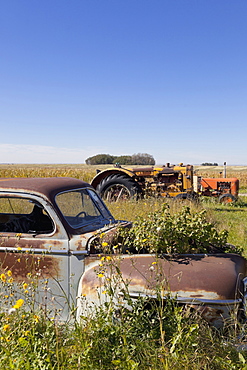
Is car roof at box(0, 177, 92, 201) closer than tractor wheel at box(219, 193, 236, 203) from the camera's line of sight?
Yes

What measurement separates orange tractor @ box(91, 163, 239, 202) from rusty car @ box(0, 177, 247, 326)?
650cm

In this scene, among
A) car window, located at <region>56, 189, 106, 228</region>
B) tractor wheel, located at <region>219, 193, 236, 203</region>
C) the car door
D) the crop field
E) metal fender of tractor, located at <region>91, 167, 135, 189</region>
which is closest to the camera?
the crop field

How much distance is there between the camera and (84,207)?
14.2 ft

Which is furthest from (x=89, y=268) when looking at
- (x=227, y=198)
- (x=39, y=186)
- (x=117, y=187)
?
(x=227, y=198)

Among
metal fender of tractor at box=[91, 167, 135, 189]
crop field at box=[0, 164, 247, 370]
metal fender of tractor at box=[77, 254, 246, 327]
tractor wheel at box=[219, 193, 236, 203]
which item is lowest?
tractor wheel at box=[219, 193, 236, 203]

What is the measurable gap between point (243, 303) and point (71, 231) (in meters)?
1.73

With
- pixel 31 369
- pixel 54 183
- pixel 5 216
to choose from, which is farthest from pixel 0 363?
pixel 5 216

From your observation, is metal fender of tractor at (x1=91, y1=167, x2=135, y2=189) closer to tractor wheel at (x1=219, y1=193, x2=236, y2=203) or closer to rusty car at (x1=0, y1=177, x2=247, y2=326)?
A: tractor wheel at (x1=219, y1=193, x2=236, y2=203)

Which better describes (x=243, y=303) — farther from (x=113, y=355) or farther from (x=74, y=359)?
(x=74, y=359)

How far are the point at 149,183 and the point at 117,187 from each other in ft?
4.68

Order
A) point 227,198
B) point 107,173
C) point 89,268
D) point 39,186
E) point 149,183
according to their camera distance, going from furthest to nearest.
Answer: point 227,198, point 149,183, point 107,173, point 39,186, point 89,268

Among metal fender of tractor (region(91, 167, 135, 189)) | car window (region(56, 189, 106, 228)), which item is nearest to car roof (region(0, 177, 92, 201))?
car window (region(56, 189, 106, 228))

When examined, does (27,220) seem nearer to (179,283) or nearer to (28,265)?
(28,265)

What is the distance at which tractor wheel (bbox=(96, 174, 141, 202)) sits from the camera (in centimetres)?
1081
